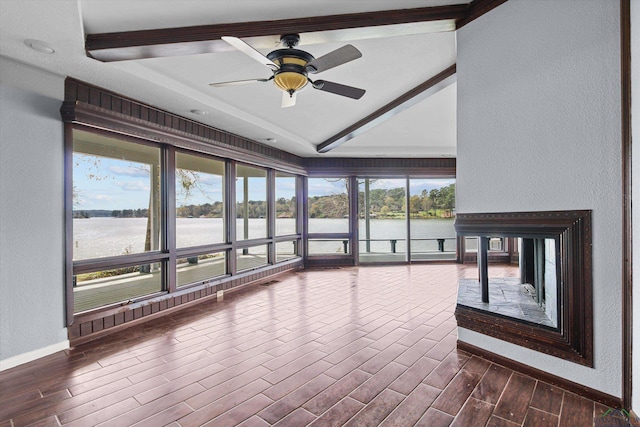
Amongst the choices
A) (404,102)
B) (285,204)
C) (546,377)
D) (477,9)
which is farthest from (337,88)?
(285,204)

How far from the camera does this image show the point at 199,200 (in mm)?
4914

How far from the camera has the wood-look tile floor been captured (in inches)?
77.5

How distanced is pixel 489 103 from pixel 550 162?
66 cm

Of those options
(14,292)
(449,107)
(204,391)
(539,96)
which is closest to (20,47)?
(14,292)

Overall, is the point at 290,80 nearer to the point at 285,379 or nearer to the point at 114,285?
the point at 285,379

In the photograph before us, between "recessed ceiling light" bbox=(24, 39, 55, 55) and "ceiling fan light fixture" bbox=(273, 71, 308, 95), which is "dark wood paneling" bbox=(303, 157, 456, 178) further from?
"recessed ceiling light" bbox=(24, 39, 55, 55)

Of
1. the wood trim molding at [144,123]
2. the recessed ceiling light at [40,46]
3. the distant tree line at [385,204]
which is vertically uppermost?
the recessed ceiling light at [40,46]

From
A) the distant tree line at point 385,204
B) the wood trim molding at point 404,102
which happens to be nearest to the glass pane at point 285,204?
the distant tree line at point 385,204

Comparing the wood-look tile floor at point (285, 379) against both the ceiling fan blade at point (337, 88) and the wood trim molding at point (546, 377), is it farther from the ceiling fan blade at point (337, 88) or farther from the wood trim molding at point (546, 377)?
the ceiling fan blade at point (337, 88)

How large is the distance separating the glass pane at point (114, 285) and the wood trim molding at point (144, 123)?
1585 millimetres

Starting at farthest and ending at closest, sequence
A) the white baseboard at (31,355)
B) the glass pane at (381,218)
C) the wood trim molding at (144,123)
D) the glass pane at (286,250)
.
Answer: the glass pane at (381,218)
the glass pane at (286,250)
the wood trim molding at (144,123)
the white baseboard at (31,355)

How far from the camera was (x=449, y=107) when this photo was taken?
14.9ft

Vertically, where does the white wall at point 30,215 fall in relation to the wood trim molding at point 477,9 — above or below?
below

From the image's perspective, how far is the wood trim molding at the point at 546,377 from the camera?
197 cm
